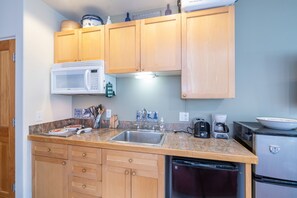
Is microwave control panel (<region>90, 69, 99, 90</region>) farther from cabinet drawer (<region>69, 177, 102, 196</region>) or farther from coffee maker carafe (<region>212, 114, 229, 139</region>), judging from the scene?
coffee maker carafe (<region>212, 114, 229, 139</region>)

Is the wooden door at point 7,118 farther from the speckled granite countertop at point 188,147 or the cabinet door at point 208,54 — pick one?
the cabinet door at point 208,54

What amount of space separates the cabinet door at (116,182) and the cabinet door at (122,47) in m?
1.07

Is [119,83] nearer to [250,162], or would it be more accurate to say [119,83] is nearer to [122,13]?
[122,13]

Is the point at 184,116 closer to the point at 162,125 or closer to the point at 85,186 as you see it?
the point at 162,125

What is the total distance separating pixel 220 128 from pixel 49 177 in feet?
6.44

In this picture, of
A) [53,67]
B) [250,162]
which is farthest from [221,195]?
[53,67]

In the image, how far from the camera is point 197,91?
5.14 feet

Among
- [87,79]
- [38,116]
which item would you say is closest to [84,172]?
[38,116]

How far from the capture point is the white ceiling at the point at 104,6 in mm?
1871

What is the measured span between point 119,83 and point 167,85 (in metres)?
0.70

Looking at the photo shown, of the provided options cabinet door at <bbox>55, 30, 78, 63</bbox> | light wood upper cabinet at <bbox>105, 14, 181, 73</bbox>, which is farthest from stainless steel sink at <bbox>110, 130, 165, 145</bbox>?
cabinet door at <bbox>55, 30, 78, 63</bbox>

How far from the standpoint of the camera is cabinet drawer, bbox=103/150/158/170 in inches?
52.8

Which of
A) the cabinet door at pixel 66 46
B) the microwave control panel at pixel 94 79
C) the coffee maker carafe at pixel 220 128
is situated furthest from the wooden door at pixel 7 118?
the coffee maker carafe at pixel 220 128

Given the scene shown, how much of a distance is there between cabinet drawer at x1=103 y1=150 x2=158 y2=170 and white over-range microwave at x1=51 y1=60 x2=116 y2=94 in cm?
76
